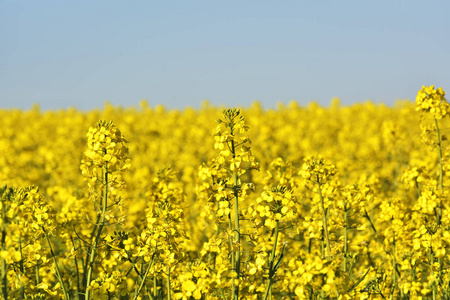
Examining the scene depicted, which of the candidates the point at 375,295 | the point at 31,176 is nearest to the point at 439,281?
the point at 375,295

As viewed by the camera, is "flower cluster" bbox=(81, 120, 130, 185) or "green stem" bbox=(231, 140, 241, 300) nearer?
"green stem" bbox=(231, 140, 241, 300)

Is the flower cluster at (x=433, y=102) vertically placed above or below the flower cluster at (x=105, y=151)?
above

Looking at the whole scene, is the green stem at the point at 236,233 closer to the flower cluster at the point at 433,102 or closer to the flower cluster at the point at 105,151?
the flower cluster at the point at 105,151

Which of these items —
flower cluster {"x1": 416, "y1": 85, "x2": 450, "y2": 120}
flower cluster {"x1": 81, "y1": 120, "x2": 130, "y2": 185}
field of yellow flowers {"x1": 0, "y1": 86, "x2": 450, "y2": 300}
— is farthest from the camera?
flower cluster {"x1": 416, "y1": 85, "x2": 450, "y2": 120}

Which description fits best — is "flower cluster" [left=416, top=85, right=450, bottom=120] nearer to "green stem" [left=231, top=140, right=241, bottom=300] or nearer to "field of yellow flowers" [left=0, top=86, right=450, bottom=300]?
"field of yellow flowers" [left=0, top=86, right=450, bottom=300]

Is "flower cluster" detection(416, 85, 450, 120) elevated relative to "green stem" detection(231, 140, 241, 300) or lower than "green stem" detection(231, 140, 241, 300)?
elevated

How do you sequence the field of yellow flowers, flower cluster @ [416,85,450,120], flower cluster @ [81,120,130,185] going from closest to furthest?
1. the field of yellow flowers
2. flower cluster @ [81,120,130,185]
3. flower cluster @ [416,85,450,120]

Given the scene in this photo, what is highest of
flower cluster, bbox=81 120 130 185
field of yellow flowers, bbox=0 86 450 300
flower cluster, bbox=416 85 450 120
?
flower cluster, bbox=416 85 450 120

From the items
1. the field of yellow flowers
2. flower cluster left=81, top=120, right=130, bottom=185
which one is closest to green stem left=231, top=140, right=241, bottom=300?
the field of yellow flowers

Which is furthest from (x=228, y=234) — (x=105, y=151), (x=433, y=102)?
(x=433, y=102)

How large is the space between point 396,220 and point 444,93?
5.90ft

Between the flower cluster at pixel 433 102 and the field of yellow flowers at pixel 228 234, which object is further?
the flower cluster at pixel 433 102

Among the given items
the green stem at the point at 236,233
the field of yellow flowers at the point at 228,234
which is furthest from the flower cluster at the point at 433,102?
the green stem at the point at 236,233

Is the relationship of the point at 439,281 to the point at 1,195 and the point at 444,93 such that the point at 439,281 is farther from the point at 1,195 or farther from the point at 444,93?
the point at 1,195
